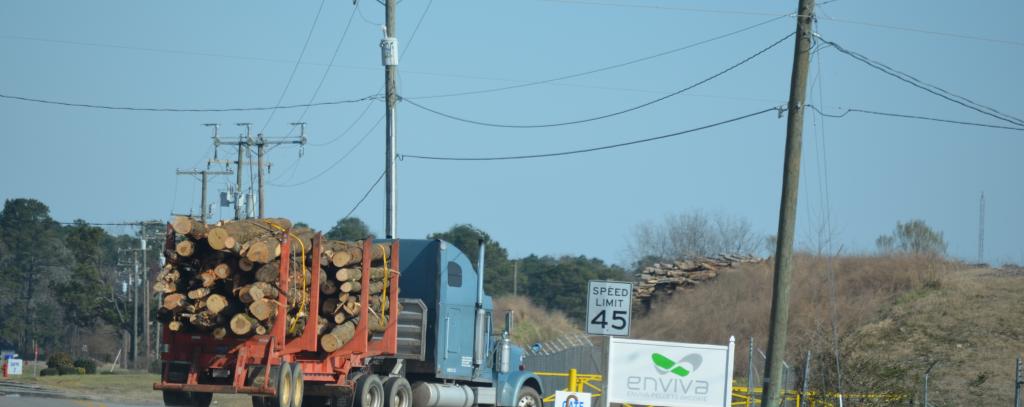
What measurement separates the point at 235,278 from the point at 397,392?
4.14 meters

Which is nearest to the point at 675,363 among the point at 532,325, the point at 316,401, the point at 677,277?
the point at 316,401

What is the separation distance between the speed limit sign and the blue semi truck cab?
5139mm

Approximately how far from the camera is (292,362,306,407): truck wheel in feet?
56.7

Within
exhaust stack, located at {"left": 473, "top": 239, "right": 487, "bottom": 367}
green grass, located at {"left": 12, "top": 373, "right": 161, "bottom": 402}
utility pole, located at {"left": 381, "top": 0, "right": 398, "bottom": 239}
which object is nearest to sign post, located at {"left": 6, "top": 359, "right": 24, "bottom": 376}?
green grass, located at {"left": 12, "top": 373, "right": 161, "bottom": 402}

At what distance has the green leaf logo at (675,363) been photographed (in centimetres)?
1659

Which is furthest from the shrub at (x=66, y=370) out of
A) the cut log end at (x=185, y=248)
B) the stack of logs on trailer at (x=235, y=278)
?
the cut log end at (x=185, y=248)

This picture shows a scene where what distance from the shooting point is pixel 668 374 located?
654 inches

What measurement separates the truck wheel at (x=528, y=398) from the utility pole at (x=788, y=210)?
601cm

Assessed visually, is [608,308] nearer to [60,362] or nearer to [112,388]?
[112,388]

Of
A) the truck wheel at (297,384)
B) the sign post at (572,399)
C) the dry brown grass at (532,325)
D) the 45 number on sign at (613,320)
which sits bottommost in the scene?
the dry brown grass at (532,325)

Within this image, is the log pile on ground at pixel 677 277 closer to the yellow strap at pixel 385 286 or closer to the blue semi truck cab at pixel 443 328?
the blue semi truck cab at pixel 443 328

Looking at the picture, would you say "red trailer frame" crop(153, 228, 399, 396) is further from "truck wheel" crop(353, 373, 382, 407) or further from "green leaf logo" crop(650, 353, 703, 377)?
"green leaf logo" crop(650, 353, 703, 377)

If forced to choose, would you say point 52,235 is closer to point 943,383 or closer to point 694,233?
point 694,233

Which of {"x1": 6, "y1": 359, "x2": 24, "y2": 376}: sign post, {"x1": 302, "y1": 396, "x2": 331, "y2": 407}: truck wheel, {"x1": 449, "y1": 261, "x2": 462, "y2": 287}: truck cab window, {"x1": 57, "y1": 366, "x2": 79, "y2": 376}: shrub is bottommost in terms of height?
{"x1": 57, "y1": 366, "x2": 79, "y2": 376}: shrub
